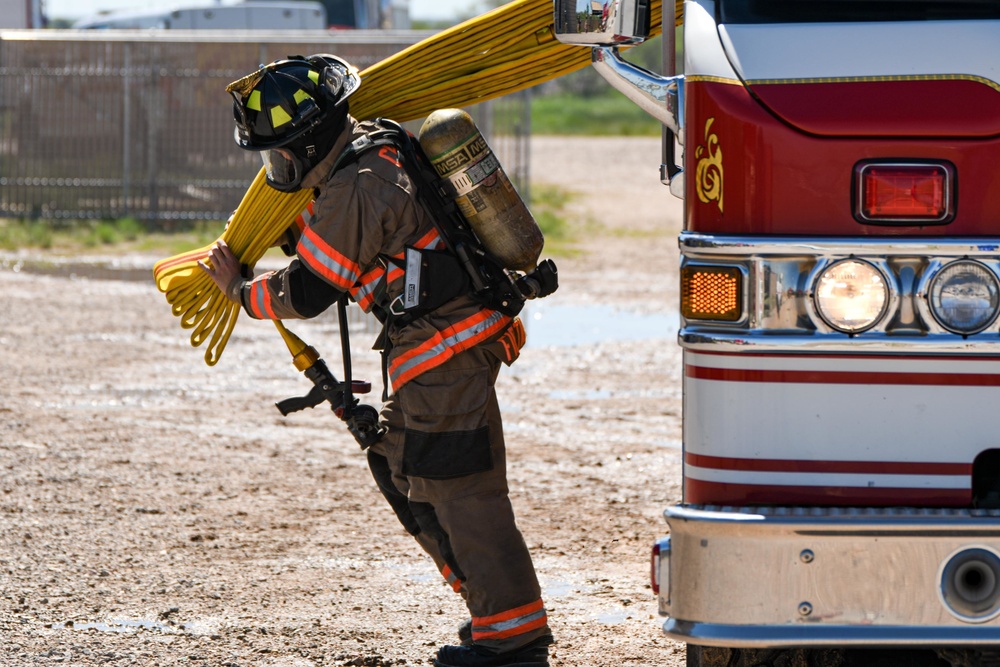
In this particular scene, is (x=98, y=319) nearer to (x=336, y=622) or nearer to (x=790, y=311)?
(x=336, y=622)

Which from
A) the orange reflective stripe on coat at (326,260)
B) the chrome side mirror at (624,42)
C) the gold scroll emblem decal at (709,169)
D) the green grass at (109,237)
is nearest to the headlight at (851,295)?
the gold scroll emblem decal at (709,169)

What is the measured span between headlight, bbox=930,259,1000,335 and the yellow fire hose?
1.88 meters

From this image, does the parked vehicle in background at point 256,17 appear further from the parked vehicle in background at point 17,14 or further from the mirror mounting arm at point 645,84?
the mirror mounting arm at point 645,84

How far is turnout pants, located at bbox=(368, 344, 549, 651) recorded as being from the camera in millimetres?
3916

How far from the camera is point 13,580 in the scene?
4.93 metres

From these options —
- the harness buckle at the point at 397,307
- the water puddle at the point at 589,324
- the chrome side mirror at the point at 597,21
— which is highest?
the chrome side mirror at the point at 597,21

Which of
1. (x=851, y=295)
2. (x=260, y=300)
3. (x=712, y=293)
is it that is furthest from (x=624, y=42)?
(x=260, y=300)

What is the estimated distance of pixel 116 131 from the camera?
15.7 metres

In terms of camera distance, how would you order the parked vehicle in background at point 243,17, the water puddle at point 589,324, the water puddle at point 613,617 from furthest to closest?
the parked vehicle in background at point 243,17, the water puddle at point 589,324, the water puddle at point 613,617

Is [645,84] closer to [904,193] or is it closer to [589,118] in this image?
[904,193]

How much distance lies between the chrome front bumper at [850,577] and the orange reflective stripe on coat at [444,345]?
129cm

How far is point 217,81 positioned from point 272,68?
11851 mm

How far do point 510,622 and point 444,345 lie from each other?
828mm

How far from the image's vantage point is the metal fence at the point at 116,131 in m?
15.5
